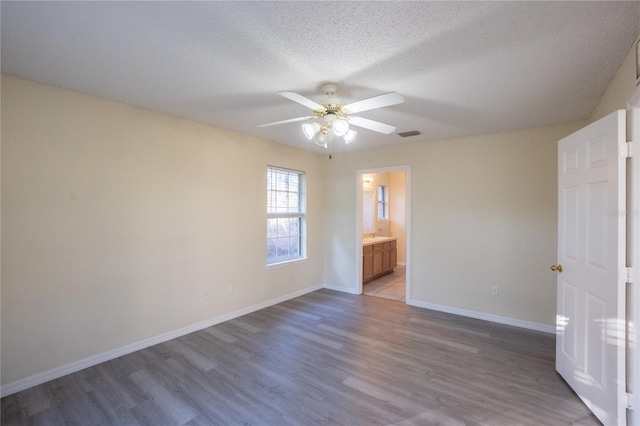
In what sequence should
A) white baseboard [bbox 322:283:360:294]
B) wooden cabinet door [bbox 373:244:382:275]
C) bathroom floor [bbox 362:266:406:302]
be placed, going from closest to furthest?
1. bathroom floor [bbox 362:266:406:302]
2. white baseboard [bbox 322:283:360:294]
3. wooden cabinet door [bbox 373:244:382:275]

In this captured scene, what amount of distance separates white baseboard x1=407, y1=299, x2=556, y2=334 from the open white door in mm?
1093

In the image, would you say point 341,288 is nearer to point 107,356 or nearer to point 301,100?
point 107,356

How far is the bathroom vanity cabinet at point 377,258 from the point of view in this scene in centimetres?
530

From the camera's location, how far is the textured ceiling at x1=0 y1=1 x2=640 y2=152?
1.47 m

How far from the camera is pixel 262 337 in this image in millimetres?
3152

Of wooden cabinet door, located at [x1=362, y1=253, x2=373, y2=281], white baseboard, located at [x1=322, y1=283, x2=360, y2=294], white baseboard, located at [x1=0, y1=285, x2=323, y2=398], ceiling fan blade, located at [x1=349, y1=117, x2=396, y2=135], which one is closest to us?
white baseboard, located at [x1=0, y1=285, x2=323, y2=398]

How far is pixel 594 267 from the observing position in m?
1.97

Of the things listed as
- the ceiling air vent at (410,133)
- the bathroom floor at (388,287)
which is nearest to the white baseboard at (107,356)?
the bathroom floor at (388,287)

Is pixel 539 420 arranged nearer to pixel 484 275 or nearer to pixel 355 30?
pixel 484 275

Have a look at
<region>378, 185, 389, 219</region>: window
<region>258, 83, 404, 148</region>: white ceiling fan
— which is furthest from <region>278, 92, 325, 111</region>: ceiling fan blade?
<region>378, 185, 389, 219</region>: window

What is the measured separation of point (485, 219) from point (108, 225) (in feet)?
14.2

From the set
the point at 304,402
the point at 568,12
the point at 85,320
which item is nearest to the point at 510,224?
the point at 568,12

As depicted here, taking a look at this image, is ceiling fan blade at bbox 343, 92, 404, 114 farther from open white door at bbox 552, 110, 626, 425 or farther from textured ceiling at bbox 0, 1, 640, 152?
open white door at bbox 552, 110, 626, 425

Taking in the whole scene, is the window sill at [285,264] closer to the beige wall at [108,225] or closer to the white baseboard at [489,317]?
the beige wall at [108,225]
